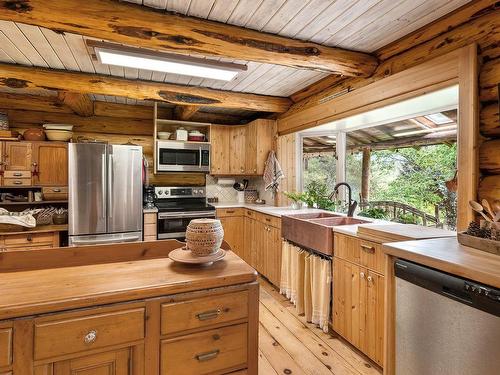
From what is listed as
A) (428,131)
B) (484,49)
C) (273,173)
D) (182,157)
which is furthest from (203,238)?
(182,157)

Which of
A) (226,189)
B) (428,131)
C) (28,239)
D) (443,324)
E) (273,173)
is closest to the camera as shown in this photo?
(443,324)

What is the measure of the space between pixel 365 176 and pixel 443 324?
84.4 inches

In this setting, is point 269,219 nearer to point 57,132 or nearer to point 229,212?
point 229,212

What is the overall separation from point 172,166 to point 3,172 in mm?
1969

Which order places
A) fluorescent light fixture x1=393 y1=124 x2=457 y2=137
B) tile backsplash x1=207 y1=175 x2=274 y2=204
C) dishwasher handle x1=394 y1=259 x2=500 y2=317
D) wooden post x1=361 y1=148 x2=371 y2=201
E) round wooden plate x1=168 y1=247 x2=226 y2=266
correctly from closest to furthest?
dishwasher handle x1=394 y1=259 x2=500 y2=317
round wooden plate x1=168 y1=247 x2=226 y2=266
fluorescent light fixture x1=393 y1=124 x2=457 y2=137
wooden post x1=361 y1=148 x2=371 y2=201
tile backsplash x1=207 y1=175 x2=274 y2=204

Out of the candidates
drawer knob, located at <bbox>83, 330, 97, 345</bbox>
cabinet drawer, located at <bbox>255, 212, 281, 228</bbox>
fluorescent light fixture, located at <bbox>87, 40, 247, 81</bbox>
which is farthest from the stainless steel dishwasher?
fluorescent light fixture, located at <bbox>87, 40, 247, 81</bbox>

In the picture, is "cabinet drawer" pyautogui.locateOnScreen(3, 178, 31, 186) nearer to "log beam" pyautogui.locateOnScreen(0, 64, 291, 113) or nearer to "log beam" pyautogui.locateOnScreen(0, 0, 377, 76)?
"log beam" pyautogui.locateOnScreen(0, 64, 291, 113)

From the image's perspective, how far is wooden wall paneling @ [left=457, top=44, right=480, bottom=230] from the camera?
177 centimetres

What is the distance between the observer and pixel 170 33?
195 cm

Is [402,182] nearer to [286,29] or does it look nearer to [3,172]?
[286,29]

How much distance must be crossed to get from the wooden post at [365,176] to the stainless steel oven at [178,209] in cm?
202

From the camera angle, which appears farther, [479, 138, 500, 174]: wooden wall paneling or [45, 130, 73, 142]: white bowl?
[45, 130, 73, 142]: white bowl

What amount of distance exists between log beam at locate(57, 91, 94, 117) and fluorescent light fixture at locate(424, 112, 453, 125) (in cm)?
369

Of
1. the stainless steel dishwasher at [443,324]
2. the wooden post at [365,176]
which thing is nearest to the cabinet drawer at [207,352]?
the stainless steel dishwasher at [443,324]
